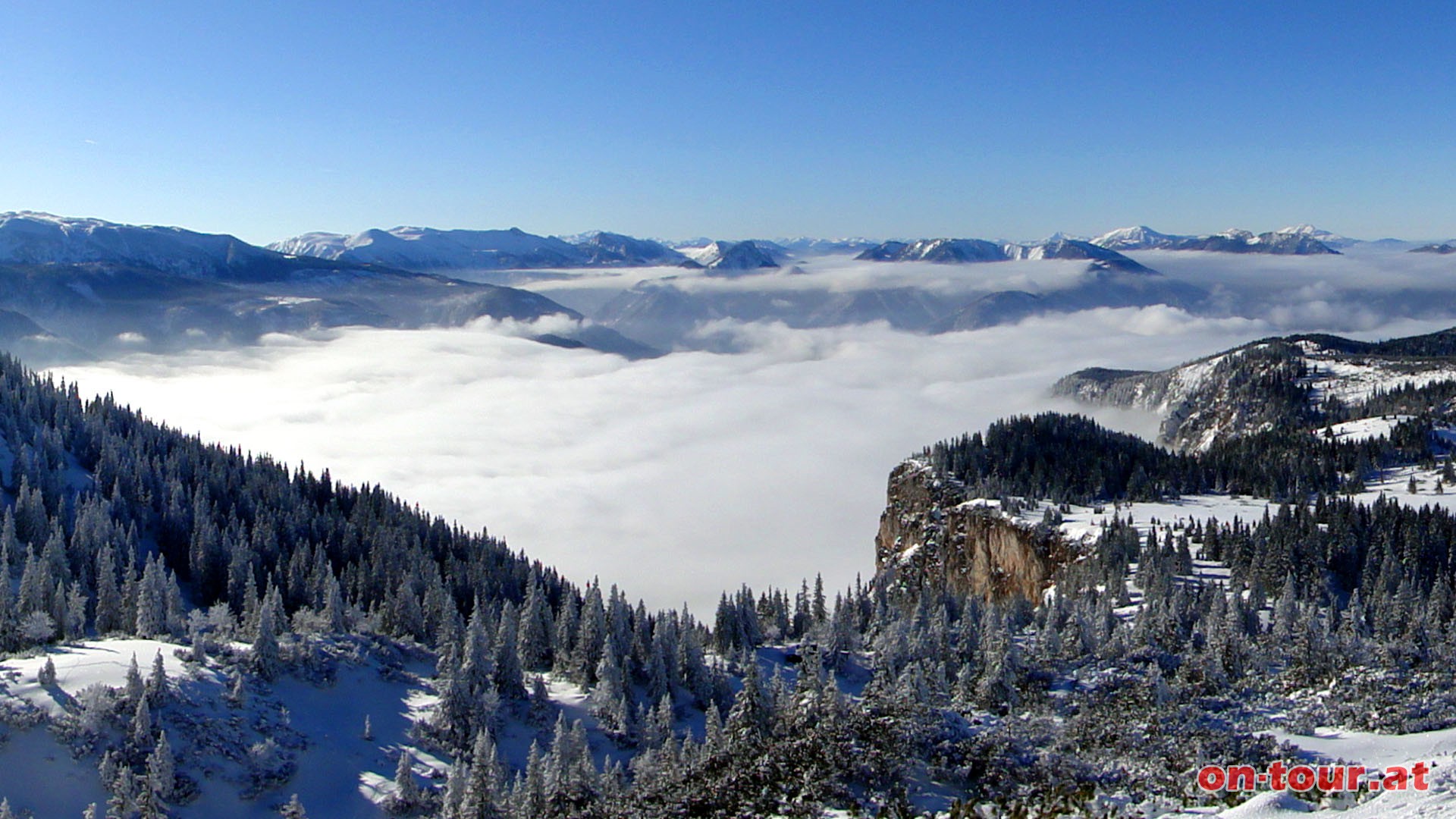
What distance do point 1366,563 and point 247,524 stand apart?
195m

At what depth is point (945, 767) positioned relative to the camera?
209 feet

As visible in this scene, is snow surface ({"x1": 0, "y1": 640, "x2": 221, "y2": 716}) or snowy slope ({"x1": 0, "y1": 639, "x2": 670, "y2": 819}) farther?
snow surface ({"x1": 0, "y1": 640, "x2": 221, "y2": 716})

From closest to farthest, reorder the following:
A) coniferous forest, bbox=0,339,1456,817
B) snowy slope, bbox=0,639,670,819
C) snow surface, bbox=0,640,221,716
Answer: coniferous forest, bbox=0,339,1456,817
snowy slope, bbox=0,639,670,819
snow surface, bbox=0,640,221,716

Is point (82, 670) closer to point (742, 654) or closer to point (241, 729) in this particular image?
point (241, 729)

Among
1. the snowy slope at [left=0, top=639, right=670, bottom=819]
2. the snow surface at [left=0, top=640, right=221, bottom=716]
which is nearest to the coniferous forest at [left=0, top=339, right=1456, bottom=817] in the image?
the snowy slope at [left=0, top=639, right=670, bottom=819]

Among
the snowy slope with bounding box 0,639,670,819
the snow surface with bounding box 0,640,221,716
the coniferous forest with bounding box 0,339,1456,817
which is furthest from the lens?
the snow surface with bounding box 0,640,221,716

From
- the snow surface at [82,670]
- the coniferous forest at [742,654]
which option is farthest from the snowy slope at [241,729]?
the coniferous forest at [742,654]

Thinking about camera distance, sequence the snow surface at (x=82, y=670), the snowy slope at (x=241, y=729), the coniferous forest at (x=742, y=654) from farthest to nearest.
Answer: the snow surface at (x=82, y=670), the snowy slope at (x=241, y=729), the coniferous forest at (x=742, y=654)

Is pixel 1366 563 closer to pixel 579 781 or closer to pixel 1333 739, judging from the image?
pixel 1333 739

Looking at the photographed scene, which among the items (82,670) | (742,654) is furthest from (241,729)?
(742,654)

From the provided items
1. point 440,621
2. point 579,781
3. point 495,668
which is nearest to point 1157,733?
point 579,781

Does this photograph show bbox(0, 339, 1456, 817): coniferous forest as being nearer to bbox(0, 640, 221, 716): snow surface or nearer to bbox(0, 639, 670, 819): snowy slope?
bbox(0, 639, 670, 819): snowy slope

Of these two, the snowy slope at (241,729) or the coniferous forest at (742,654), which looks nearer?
the coniferous forest at (742,654)

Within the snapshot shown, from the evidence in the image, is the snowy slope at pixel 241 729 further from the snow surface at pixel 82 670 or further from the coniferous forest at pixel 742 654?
the coniferous forest at pixel 742 654
